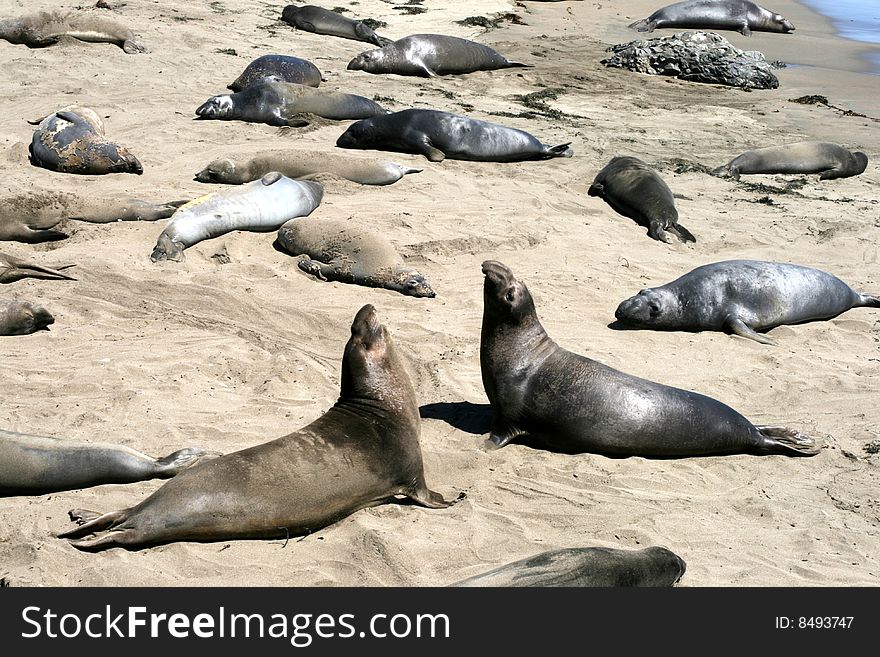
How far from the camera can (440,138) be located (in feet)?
35.4

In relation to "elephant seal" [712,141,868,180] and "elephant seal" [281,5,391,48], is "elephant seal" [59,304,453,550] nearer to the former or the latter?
"elephant seal" [712,141,868,180]

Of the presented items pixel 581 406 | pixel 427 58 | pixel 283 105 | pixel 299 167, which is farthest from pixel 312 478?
pixel 427 58

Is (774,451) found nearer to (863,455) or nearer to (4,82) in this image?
(863,455)

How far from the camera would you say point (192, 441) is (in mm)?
5094

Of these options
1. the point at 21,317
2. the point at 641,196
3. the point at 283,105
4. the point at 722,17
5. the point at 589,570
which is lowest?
the point at 21,317

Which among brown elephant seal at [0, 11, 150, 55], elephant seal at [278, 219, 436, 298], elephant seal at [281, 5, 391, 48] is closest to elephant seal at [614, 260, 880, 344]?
elephant seal at [278, 219, 436, 298]

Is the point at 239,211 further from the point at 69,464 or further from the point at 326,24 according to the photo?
the point at 326,24

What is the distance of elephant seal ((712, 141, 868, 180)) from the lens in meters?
11.4

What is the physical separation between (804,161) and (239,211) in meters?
6.50

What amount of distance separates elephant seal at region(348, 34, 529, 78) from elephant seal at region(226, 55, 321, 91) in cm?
160
